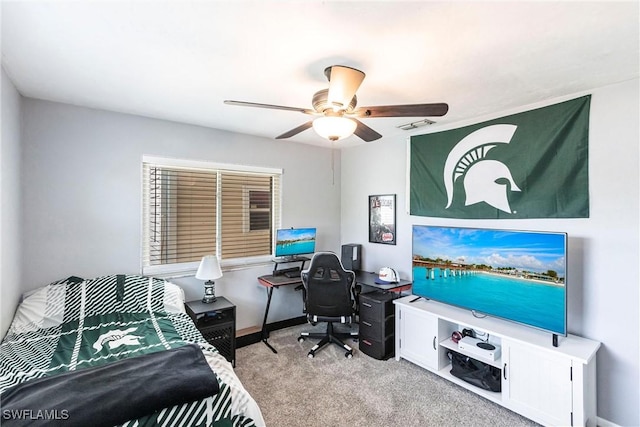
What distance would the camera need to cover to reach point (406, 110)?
1838mm

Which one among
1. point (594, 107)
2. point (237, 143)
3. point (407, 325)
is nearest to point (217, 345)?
point (407, 325)

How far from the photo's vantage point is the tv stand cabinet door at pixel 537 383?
6.56 feet

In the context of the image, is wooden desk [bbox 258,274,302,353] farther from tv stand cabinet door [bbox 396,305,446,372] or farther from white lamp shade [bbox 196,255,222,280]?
tv stand cabinet door [bbox 396,305,446,372]

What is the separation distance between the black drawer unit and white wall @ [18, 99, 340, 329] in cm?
137

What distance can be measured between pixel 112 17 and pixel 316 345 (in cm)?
320

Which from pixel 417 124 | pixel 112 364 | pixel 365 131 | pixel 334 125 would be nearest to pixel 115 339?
pixel 112 364

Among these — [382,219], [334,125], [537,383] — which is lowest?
[537,383]

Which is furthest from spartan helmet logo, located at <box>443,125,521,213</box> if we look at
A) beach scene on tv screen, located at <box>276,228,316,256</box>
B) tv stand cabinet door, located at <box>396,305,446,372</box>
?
beach scene on tv screen, located at <box>276,228,316,256</box>

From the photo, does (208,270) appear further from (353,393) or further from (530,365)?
(530,365)

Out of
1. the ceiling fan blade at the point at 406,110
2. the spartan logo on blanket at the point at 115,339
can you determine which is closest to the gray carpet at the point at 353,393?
the spartan logo on blanket at the point at 115,339

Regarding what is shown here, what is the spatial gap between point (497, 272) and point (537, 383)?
81cm

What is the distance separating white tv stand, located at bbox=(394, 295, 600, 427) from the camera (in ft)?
6.46

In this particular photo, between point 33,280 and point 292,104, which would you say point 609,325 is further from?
point 33,280

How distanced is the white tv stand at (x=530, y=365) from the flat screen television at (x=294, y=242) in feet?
5.28
